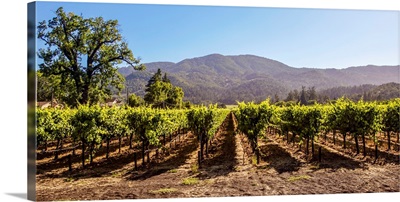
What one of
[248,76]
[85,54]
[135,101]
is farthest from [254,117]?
[85,54]

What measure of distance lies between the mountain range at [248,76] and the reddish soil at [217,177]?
2.31m

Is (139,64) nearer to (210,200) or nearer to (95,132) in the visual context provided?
(95,132)

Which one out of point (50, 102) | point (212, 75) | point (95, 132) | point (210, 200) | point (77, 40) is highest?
point (77, 40)

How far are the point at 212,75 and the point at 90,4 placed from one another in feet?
16.4

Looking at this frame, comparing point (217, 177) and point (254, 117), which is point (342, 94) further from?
point (217, 177)

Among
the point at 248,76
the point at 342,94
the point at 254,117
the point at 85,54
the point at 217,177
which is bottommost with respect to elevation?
the point at 217,177

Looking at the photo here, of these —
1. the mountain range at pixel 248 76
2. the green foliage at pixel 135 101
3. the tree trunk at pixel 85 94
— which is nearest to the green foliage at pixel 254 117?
the mountain range at pixel 248 76

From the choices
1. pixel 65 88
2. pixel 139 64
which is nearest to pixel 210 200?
pixel 139 64

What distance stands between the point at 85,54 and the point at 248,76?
18.8ft

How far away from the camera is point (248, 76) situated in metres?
13.1

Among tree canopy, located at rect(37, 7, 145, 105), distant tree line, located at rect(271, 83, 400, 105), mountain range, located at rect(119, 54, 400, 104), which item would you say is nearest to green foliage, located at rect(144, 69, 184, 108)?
mountain range, located at rect(119, 54, 400, 104)

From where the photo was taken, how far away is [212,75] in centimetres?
1259

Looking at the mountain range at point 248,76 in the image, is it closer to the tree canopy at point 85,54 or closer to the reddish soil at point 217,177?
the tree canopy at point 85,54

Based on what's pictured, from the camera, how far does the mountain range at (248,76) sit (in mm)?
10852
